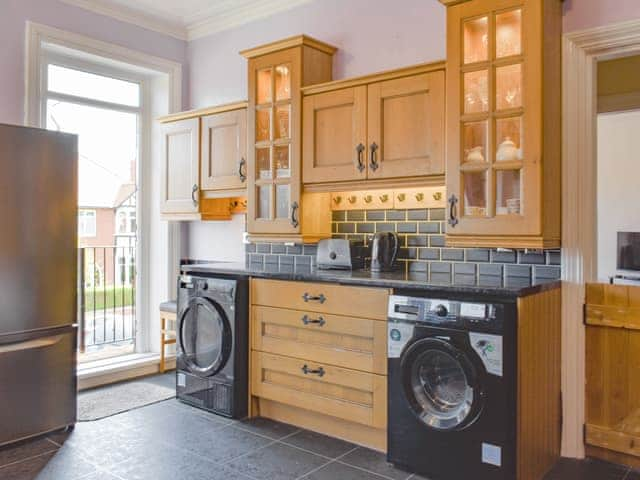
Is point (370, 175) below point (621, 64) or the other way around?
below

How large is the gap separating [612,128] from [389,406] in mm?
3323

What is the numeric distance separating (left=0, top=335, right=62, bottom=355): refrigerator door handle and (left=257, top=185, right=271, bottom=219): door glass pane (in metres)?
1.46

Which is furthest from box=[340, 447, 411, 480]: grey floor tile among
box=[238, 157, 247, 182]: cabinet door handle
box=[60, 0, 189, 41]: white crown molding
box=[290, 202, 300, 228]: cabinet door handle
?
box=[60, 0, 189, 41]: white crown molding

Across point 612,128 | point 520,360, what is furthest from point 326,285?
point 612,128

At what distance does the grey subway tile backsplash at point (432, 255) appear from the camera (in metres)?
2.88

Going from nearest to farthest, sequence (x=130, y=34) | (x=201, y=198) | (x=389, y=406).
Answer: (x=389, y=406), (x=201, y=198), (x=130, y=34)

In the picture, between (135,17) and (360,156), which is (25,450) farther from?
(135,17)

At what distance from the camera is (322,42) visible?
144 inches

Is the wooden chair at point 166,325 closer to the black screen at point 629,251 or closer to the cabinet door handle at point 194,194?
the cabinet door handle at point 194,194

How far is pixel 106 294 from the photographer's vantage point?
15.2 ft

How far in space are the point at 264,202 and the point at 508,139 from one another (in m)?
1.69

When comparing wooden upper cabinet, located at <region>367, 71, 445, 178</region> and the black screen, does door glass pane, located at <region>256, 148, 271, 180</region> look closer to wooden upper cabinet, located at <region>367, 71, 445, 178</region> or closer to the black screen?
wooden upper cabinet, located at <region>367, 71, 445, 178</region>

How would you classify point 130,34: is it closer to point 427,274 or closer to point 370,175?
point 370,175

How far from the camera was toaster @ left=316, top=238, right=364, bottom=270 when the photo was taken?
333cm
